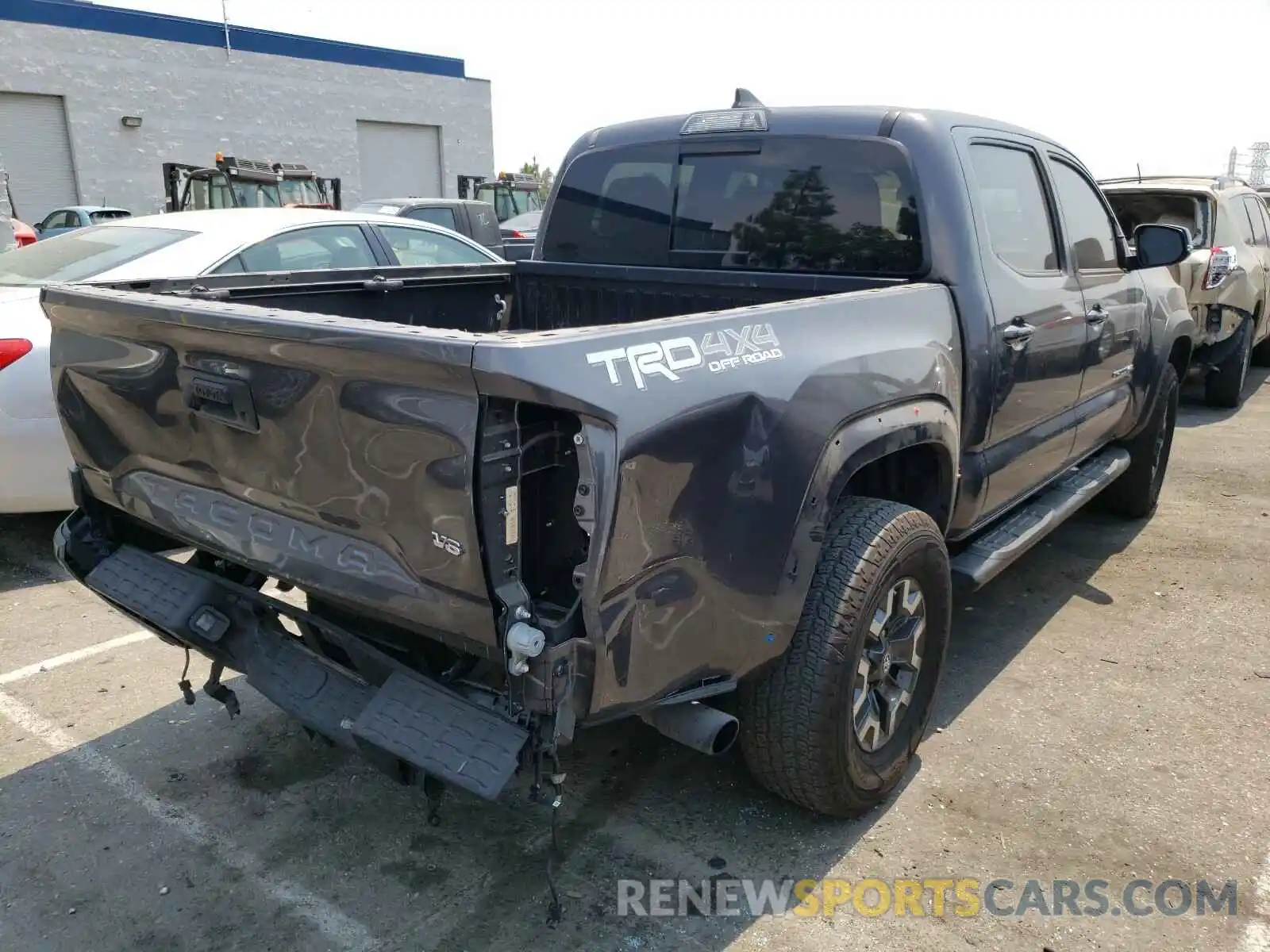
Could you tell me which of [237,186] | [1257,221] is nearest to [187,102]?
[237,186]

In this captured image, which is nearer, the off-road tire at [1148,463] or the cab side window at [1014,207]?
the cab side window at [1014,207]

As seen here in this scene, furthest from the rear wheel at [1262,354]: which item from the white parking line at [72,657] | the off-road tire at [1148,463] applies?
the white parking line at [72,657]

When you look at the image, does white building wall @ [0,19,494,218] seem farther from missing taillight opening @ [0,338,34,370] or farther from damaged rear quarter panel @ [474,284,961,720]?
damaged rear quarter panel @ [474,284,961,720]

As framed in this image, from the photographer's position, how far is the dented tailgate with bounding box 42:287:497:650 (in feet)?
6.69

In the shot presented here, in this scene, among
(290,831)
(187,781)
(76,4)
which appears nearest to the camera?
(290,831)

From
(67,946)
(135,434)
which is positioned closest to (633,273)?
(135,434)

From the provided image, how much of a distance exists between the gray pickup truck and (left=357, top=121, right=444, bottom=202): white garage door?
30.3 metres

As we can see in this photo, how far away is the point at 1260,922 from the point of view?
8.53 ft

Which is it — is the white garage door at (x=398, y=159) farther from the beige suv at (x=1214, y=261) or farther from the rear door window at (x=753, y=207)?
the rear door window at (x=753, y=207)

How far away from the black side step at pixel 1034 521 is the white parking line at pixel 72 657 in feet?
11.5

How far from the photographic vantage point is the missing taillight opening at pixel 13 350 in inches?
181

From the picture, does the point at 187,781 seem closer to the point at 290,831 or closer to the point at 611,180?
the point at 290,831

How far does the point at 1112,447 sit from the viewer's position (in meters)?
→ 5.51

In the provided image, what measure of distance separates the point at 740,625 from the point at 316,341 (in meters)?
1.21
